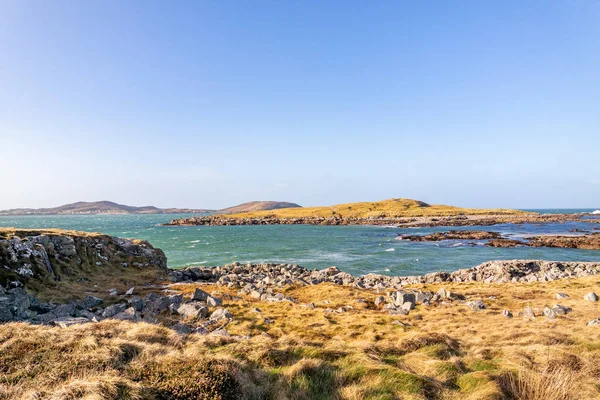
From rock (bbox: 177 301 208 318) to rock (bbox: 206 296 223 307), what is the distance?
1.51 metres

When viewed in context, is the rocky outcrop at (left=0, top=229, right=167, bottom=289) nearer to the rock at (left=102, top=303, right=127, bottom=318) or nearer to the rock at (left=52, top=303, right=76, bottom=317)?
the rock at (left=52, top=303, right=76, bottom=317)

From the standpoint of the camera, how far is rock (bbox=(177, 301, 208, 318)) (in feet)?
54.7

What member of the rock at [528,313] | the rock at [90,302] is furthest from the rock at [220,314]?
the rock at [528,313]

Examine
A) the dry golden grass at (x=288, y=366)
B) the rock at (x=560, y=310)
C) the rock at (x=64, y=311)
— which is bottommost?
the rock at (x=560, y=310)

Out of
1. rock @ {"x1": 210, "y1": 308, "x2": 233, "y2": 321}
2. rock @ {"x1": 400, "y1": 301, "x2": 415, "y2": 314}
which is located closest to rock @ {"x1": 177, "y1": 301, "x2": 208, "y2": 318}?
rock @ {"x1": 210, "y1": 308, "x2": 233, "y2": 321}

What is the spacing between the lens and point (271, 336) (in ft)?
46.4

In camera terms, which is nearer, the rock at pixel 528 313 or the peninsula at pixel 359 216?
the rock at pixel 528 313

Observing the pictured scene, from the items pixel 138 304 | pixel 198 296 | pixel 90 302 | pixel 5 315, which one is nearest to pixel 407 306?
pixel 198 296

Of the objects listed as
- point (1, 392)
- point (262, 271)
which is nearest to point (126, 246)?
point (262, 271)

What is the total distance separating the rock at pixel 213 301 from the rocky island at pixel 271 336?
8 centimetres

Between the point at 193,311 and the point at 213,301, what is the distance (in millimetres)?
2227

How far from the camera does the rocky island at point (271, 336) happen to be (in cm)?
731

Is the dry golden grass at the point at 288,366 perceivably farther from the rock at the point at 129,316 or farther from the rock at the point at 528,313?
the rock at the point at 129,316

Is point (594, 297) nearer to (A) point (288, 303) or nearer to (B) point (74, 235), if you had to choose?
(A) point (288, 303)
